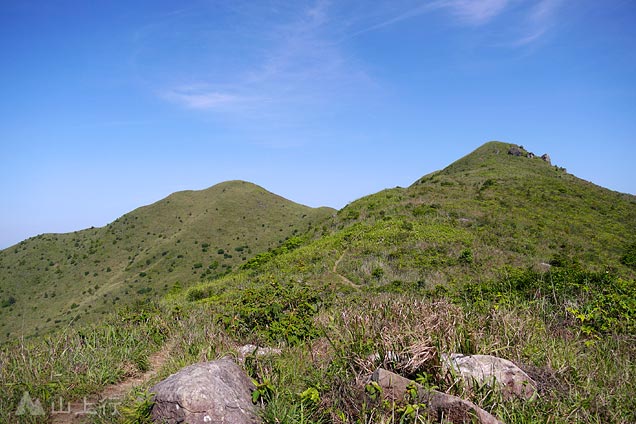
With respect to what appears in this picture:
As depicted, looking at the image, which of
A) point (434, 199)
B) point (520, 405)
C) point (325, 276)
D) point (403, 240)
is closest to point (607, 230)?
point (434, 199)

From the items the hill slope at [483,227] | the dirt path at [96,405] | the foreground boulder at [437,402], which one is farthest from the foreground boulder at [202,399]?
the hill slope at [483,227]

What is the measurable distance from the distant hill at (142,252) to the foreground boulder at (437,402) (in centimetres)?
4530

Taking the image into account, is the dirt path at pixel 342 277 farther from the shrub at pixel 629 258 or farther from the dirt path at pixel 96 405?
the shrub at pixel 629 258

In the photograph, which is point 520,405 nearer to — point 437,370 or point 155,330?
point 437,370

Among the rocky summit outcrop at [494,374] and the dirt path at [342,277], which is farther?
the dirt path at [342,277]

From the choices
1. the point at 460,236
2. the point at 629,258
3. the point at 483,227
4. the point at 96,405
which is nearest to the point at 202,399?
the point at 96,405

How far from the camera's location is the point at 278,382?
15.2 ft

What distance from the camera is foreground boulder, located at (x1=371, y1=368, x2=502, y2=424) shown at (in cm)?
346

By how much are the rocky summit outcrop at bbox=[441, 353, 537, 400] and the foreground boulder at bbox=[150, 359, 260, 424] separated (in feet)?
7.76

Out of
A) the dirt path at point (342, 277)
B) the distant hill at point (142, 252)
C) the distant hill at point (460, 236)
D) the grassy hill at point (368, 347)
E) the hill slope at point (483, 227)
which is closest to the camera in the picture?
the grassy hill at point (368, 347)

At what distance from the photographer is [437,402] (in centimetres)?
368

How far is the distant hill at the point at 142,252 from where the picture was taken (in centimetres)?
5525

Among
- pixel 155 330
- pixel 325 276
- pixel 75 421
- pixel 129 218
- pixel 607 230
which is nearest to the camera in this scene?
pixel 75 421

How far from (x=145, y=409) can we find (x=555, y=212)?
34.0 meters
